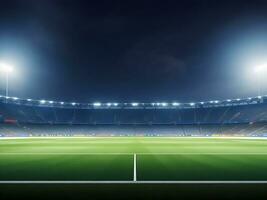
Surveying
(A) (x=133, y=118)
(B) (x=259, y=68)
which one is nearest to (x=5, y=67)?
(A) (x=133, y=118)

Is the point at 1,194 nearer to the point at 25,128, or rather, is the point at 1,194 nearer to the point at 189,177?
the point at 189,177

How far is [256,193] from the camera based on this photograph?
9852mm

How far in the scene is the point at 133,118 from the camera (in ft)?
378

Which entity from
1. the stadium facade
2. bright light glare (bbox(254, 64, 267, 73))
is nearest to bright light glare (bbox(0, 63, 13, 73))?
the stadium facade

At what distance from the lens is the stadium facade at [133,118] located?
287 ft

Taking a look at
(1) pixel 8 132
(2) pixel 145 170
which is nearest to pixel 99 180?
(2) pixel 145 170

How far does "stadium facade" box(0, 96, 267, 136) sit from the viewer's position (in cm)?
8762

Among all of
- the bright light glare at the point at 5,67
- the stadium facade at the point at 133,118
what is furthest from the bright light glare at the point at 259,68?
the bright light glare at the point at 5,67

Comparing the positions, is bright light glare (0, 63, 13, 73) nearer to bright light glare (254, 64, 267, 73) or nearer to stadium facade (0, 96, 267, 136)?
stadium facade (0, 96, 267, 136)

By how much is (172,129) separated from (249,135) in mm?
30079

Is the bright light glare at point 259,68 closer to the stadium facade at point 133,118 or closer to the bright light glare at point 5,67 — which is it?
the stadium facade at point 133,118

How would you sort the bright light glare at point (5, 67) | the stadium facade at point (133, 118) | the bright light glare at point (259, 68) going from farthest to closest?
1. the stadium facade at point (133, 118)
2. the bright light glare at point (259, 68)
3. the bright light glare at point (5, 67)

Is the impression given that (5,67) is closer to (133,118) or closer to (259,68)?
(133,118)

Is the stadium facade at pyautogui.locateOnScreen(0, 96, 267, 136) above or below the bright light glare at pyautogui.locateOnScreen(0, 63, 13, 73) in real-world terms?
below
